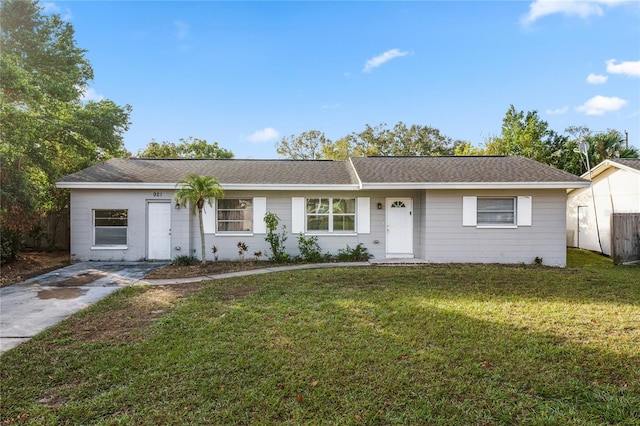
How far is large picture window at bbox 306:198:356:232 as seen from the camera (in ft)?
37.8

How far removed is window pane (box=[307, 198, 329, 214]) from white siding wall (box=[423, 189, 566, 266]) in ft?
11.0

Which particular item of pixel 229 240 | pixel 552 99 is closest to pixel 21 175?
pixel 229 240

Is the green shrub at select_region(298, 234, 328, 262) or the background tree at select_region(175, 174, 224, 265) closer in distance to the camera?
the background tree at select_region(175, 174, 224, 265)

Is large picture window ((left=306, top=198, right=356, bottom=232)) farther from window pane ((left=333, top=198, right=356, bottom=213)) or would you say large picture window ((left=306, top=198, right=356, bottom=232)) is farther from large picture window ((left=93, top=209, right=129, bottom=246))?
large picture window ((left=93, top=209, right=129, bottom=246))

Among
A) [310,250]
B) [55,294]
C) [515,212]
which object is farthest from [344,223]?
[55,294]

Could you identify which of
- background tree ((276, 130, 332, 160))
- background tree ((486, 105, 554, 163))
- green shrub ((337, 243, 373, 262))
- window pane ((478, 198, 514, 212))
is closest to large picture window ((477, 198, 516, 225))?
window pane ((478, 198, 514, 212))

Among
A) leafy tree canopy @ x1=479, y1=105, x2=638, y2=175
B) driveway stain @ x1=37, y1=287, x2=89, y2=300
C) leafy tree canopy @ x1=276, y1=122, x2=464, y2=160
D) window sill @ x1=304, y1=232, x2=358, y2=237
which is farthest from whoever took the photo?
leafy tree canopy @ x1=276, y1=122, x2=464, y2=160

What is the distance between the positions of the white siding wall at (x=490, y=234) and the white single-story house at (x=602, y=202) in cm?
158

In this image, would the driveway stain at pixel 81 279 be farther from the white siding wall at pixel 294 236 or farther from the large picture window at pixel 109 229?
the white siding wall at pixel 294 236

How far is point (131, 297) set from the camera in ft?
21.6

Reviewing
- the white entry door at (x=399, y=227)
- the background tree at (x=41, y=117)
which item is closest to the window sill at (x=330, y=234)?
the white entry door at (x=399, y=227)

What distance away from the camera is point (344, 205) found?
11.6 m

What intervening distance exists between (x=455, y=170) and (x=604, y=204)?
23.5 ft

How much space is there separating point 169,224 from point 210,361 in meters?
8.49
